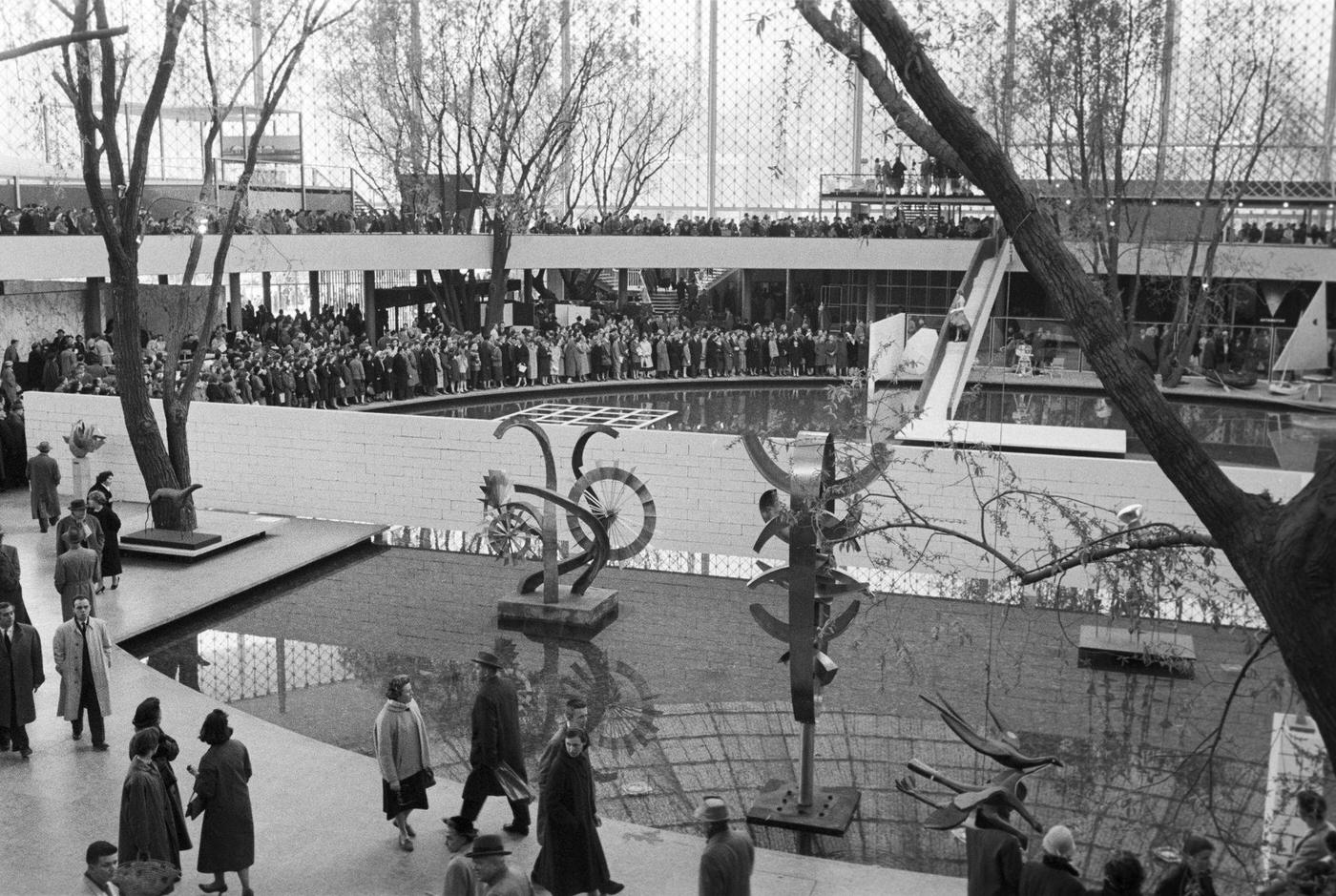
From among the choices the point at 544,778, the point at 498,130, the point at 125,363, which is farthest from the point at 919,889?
the point at 498,130

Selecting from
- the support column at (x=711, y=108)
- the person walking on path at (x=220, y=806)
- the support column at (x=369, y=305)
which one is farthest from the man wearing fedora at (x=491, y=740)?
the support column at (x=711, y=108)

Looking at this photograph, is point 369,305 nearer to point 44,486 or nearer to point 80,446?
point 80,446

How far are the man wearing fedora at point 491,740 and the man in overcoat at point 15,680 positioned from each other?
3541 mm

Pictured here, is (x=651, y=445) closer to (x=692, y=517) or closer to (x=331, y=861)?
(x=692, y=517)

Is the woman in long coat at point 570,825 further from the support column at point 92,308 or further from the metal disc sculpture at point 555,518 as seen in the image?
the support column at point 92,308

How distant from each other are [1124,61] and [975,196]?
29.4ft

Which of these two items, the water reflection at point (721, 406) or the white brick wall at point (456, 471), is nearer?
the white brick wall at point (456, 471)

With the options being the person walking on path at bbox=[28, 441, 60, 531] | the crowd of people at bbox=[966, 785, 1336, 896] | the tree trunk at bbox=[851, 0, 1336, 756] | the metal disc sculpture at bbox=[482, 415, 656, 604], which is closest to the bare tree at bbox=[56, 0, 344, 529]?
the person walking on path at bbox=[28, 441, 60, 531]

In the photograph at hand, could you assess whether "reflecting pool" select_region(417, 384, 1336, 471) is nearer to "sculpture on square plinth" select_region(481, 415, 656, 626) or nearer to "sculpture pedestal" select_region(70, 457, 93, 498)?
"sculpture on square plinth" select_region(481, 415, 656, 626)

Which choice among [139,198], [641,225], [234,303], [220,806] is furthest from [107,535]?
[641,225]

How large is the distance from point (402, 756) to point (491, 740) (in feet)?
1.84

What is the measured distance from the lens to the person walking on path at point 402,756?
799 centimetres

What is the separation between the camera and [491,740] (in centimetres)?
807

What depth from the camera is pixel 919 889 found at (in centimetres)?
769
